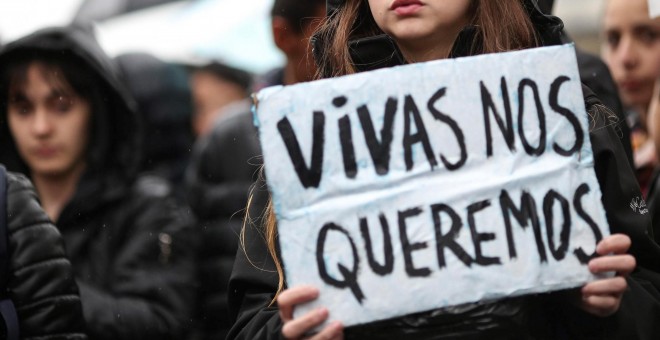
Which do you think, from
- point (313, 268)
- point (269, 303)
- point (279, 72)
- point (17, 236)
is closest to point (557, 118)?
point (313, 268)

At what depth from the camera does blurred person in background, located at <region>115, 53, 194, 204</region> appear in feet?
25.2

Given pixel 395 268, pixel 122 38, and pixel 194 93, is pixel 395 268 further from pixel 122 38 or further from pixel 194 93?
pixel 122 38

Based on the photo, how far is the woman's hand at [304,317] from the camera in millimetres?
2766

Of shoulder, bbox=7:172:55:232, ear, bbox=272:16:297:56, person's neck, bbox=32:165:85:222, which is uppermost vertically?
ear, bbox=272:16:297:56

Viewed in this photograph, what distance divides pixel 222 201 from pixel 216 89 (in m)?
3.00

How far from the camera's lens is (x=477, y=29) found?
127 inches

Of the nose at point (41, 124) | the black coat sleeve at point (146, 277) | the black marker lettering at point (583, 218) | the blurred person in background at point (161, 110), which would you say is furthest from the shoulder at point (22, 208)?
the blurred person in background at point (161, 110)

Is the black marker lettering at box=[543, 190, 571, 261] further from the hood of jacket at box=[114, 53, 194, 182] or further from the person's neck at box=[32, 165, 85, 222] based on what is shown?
the hood of jacket at box=[114, 53, 194, 182]

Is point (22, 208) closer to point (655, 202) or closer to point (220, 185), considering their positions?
point (655, 202)

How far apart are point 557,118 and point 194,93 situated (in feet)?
20.6

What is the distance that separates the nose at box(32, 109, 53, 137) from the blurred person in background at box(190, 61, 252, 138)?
12.6ft

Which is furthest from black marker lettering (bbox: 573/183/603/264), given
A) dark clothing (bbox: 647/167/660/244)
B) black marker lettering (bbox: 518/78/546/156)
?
dark clothing (bbox: 647/167/660/244)

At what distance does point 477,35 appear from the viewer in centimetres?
325

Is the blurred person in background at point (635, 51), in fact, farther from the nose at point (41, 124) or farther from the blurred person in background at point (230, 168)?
the nose at point (41, 124)
